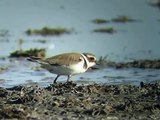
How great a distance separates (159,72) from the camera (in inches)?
614

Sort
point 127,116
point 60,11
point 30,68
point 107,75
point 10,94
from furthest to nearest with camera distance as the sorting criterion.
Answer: point 60,11 → point 30,68 → point 107,75 → point 10,94 → point 127,116

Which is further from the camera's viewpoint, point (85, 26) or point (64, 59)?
point (85, 26)

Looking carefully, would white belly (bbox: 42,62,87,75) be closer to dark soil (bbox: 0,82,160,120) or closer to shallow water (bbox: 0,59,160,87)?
dark soil (bbox: 0,82,160,120)

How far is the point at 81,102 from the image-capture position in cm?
1073

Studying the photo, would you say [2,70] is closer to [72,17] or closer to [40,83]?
[40,83]

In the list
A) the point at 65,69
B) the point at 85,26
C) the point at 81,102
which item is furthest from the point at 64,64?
the point at 85,26

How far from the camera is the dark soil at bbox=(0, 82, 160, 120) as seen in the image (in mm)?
10008

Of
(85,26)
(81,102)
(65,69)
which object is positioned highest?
(85,26)

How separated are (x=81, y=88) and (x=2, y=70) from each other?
4.29 metres

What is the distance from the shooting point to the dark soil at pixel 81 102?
1001 centimetres

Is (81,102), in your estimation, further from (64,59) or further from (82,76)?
(82,76)

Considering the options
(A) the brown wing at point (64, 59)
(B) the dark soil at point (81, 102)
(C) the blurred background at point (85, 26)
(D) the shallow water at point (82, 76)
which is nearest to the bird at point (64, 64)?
(A) the brown wing at point (64, 59)

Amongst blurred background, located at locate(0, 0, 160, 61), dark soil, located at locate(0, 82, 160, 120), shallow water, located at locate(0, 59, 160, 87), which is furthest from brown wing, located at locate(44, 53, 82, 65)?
blurred background, located at locate(0, 0, 160, 61)

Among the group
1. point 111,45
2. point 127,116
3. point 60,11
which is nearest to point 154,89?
point 127,116
